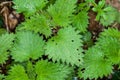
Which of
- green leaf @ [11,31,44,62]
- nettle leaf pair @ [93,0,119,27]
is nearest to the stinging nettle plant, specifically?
green leaf @ [11,31,44,62]

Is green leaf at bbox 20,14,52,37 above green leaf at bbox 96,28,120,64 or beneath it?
above

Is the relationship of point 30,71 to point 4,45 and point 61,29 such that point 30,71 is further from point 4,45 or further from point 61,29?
point 61,29

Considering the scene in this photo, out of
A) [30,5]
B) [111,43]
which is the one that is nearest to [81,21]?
[111,43]

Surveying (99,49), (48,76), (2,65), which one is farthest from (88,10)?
(2,65)

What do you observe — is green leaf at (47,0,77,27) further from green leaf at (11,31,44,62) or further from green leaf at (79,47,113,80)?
green leaf at (79,47,113,80)

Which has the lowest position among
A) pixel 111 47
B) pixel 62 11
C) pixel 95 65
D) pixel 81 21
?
pixel 95 65

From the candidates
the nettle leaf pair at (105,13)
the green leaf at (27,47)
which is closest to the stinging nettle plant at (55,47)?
the green leaf at (27,47)
